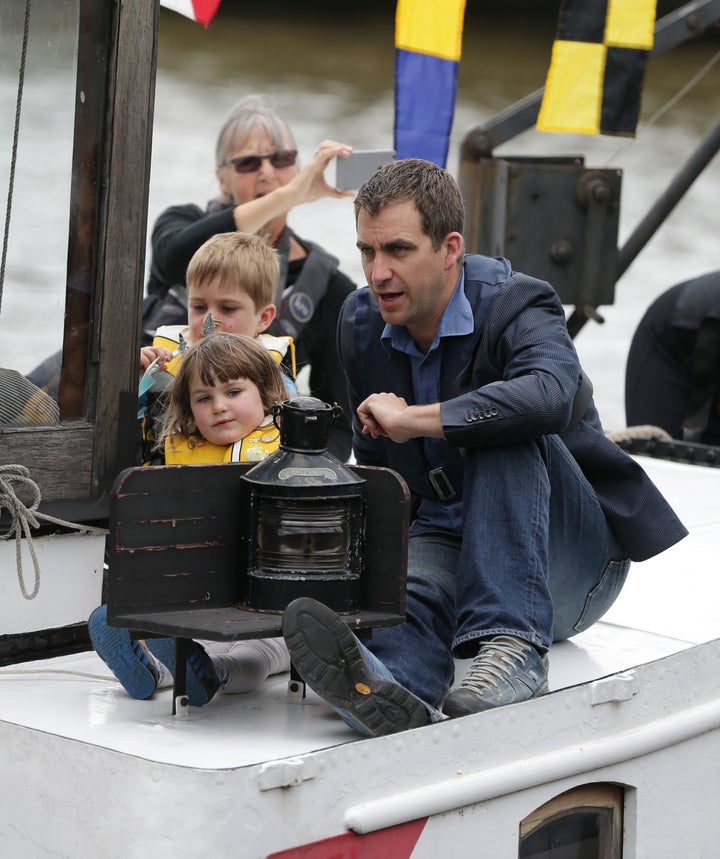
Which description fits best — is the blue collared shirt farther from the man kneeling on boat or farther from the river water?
the river water

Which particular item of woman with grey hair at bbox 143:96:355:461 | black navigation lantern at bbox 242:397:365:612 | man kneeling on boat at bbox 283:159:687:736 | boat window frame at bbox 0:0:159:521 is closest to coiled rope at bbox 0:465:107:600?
boat window frame at bbox 0:0:159:521

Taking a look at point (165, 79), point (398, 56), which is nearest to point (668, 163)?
point (165, 79)

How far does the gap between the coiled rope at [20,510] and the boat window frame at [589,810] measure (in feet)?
2.90

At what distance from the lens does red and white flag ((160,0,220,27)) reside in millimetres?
2811

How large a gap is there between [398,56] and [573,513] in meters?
2.81

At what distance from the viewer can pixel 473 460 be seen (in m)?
2.38

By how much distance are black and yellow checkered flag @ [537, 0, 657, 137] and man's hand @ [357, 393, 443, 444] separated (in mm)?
3236

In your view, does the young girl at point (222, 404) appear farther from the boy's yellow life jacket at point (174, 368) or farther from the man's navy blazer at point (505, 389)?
the man's navy blazer at point (505, 389)

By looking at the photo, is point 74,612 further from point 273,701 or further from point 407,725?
point 407,725

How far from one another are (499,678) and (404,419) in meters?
0.44

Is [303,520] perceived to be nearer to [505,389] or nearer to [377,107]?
[505,389]

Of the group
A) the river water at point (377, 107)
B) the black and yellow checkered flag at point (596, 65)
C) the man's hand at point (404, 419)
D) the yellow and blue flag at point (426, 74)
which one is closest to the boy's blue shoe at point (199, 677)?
the man's hand at point (404, 419)

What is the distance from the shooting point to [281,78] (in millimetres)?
11414

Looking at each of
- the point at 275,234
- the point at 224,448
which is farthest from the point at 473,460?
the point at 275,234
